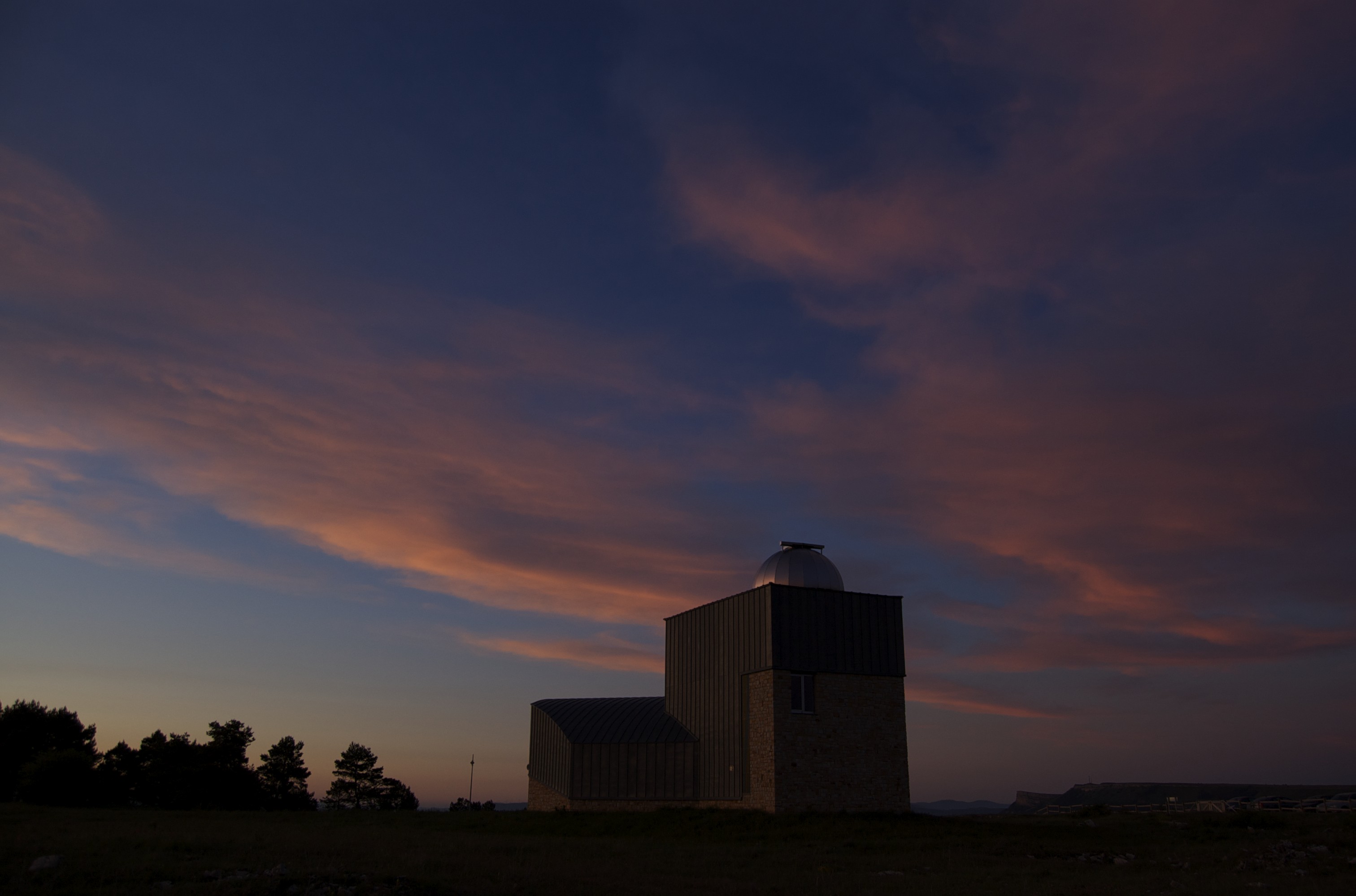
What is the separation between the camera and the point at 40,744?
5600 cm

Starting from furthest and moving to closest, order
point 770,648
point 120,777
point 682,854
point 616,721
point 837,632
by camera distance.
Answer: point 120,777 → point 616,721 → point 837,632 → point 770,648 → point 682,854

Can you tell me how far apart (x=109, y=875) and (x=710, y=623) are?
28332 millimetres

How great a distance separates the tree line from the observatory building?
21149 millimetres

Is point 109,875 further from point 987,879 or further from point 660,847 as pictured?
point 987,879

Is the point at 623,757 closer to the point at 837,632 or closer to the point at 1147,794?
the point at 837,632

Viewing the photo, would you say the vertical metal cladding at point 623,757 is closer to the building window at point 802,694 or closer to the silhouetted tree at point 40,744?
the building window at point 802,694

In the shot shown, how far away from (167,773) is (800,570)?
1611 inches

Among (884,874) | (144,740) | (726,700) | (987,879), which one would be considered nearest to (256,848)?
(884,874)

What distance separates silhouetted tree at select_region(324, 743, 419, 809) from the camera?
2231 inches

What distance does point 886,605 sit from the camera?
3950cm

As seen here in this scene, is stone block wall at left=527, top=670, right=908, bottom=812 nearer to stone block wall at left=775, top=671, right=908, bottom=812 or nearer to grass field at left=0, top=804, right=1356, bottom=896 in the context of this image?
stone block wall at left=775, top=671, right=908, bottom=812

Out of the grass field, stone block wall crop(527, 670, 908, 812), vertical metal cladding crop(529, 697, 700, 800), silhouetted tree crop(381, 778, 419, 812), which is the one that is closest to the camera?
the grass field

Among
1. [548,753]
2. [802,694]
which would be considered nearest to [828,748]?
[802,694]

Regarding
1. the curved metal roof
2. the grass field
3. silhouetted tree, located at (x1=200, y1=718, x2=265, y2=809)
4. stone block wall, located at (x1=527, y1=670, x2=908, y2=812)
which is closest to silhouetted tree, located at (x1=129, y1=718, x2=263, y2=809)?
silhouetted tree, located at (x1=200, y1=718, x2=265, y2=809)
